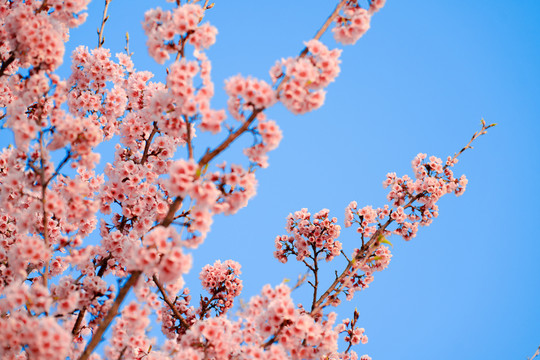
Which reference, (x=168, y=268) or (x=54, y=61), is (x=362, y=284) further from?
(x=54, y=61)

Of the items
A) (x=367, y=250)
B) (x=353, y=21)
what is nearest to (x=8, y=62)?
(x=353, y=21)

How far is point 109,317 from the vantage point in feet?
11.5

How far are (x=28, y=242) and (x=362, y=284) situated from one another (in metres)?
5.45

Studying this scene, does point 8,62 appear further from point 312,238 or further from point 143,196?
point 312,238

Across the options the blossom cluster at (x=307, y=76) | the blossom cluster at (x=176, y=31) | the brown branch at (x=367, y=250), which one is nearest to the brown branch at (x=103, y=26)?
the blossom cluster at (x=176, y=31)

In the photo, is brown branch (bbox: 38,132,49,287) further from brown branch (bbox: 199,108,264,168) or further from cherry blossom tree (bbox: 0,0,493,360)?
brown branch (bbox: 199,108,264,168)

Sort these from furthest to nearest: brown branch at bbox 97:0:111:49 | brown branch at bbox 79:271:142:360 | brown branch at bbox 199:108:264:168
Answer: brown branch at bbox 97:0:111:49
brown branch at bbox 199:108:264:168
brown branch at bbox 79:271:142:360

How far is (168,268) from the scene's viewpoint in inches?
136

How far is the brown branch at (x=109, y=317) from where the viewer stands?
3461mm

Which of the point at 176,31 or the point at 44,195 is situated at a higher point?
the point at 176,31

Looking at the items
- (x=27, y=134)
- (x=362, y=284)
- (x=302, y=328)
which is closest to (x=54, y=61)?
(x=27, y=134)

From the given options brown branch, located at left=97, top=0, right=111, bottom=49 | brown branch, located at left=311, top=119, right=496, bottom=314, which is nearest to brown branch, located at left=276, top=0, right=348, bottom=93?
brown branch, located at left=311, top=119, right=496, bottom=314

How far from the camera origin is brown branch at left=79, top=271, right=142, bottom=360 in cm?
346

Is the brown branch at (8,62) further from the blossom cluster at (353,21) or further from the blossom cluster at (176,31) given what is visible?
the blossom cluster at (353,21)
